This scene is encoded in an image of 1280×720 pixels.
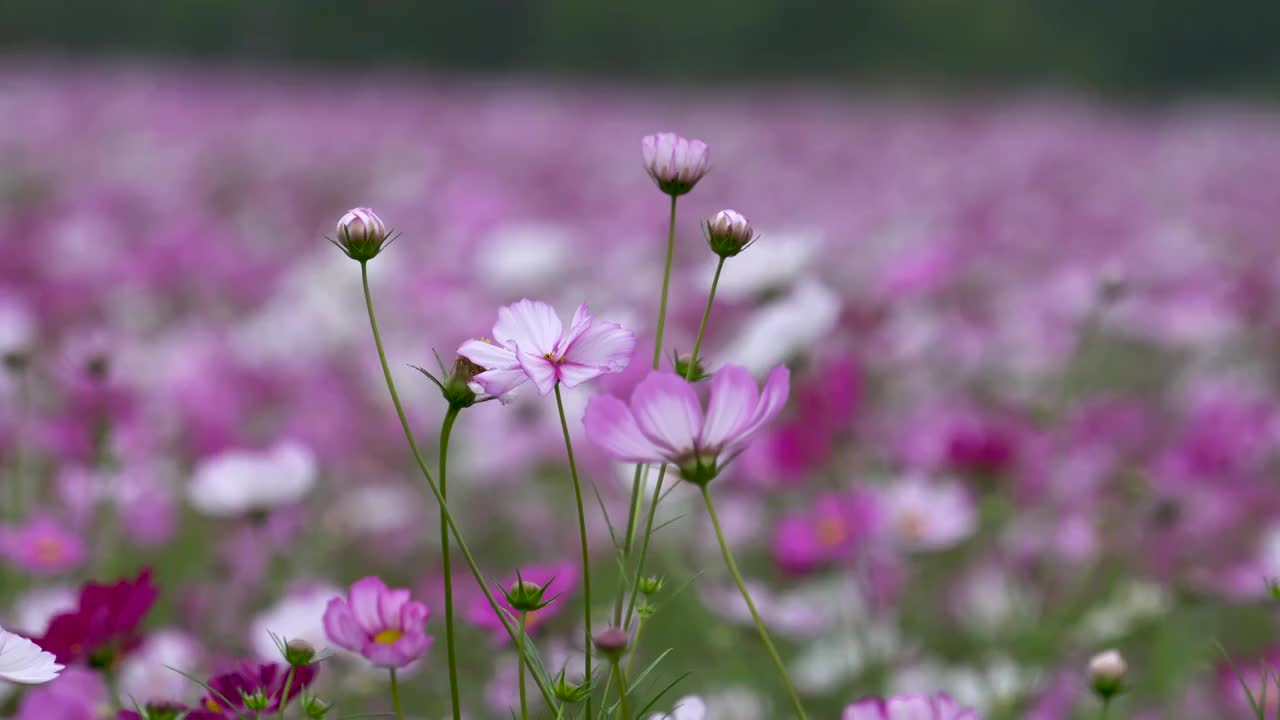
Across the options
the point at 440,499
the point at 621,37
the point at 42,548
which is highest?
the point at 621,37

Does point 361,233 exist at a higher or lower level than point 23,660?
higher

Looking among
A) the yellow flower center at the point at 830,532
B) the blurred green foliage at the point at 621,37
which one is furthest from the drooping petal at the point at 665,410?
the blurred green foliage at the point at 621,37

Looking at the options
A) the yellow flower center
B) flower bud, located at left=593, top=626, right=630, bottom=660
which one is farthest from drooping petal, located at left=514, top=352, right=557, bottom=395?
the yellow flower center

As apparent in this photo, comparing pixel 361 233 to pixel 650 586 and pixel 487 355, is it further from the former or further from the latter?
pixel 650 586

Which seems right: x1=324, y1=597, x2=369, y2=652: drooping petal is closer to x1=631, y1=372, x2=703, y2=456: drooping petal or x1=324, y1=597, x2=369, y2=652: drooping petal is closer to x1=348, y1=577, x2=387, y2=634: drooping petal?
x1=348, y1=577, x2=387, y2=634: drooping petal

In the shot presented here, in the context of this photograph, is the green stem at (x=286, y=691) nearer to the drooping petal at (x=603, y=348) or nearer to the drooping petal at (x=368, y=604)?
the drooping petal at (x=368, y=604)

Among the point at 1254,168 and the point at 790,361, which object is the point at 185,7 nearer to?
the point at 1254,168

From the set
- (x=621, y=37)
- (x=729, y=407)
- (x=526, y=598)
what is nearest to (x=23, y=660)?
(x=526, y=598)

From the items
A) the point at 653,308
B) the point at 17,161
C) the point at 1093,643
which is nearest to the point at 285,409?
the point at 653,308
